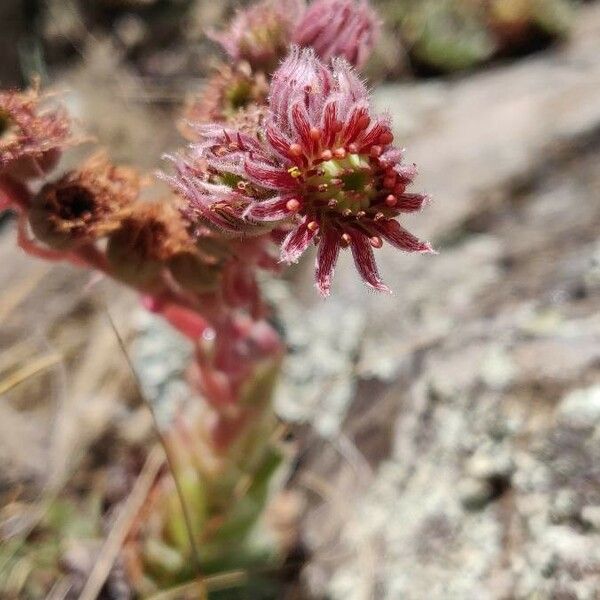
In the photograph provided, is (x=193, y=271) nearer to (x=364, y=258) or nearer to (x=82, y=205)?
(x=82, y=205)

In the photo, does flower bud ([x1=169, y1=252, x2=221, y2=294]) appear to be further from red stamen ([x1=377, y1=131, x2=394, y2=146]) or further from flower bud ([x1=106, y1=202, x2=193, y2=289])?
red stamen ([x1=377, y1=131, x2=394, y2=146])

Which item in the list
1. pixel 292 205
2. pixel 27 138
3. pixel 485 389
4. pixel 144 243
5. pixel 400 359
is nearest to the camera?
pixel 292 205

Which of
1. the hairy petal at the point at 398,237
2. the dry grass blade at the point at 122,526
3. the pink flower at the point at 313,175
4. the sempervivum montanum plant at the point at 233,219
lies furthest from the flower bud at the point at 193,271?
the dry grass blade at the point at 122,526

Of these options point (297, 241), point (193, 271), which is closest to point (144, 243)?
point (193, 271)

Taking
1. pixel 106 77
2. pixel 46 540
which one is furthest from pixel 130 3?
pixel 46 540

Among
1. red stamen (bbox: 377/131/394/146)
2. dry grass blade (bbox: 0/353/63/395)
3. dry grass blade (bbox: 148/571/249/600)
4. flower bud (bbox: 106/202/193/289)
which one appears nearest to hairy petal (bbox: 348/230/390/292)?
red stamen (bbox: 377/131/394/146)
